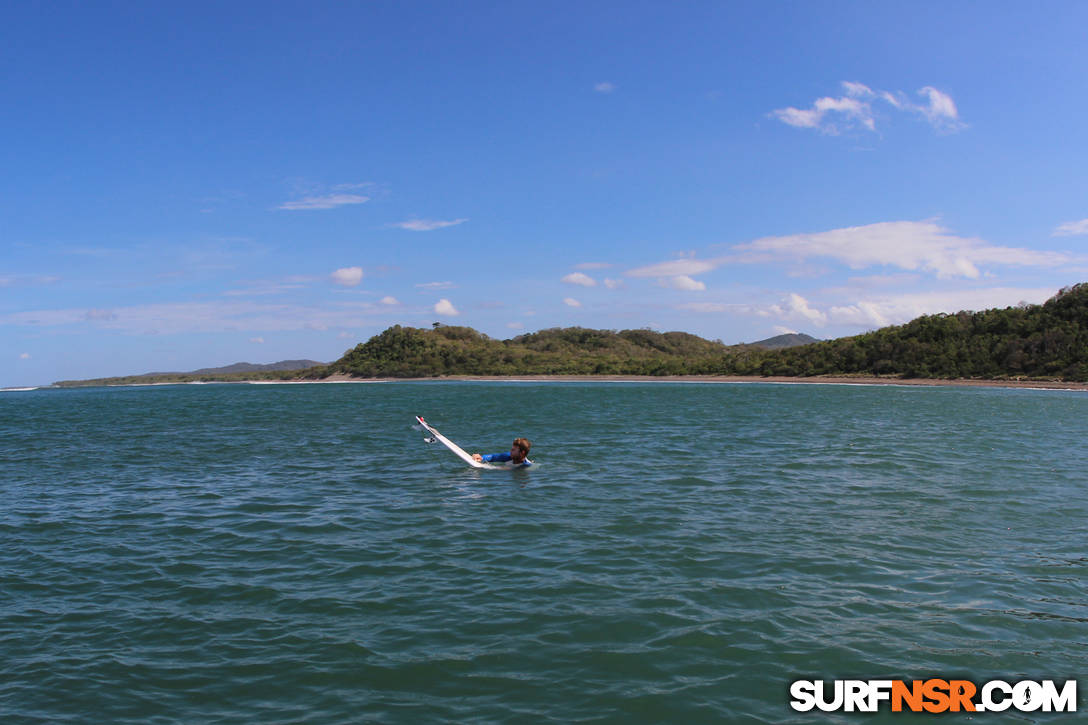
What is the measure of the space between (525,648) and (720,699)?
2.48 meters

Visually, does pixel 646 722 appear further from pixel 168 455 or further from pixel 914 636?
pixel 168 455

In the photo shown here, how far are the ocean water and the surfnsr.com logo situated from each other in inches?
6.9

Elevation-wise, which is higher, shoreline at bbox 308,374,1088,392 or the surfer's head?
shoreline at bbox 308,374,1088,392

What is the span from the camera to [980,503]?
17.0 m

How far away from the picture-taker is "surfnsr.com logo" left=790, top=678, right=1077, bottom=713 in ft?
24.1

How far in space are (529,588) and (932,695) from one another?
565 centimetres

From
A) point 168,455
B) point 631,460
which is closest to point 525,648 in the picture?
point 631,460

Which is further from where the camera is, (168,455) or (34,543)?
(168,455)

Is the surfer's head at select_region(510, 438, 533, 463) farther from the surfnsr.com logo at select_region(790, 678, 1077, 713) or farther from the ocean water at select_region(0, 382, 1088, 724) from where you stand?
the surfnsr.com logo at select_region(790, 678, 1077, 713)

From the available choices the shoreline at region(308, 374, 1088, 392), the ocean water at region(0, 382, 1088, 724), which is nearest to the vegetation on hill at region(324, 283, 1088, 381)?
the shoreline at region(308, 374, 1088, 392)

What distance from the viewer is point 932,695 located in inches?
299

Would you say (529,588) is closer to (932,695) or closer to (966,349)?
(932,695)

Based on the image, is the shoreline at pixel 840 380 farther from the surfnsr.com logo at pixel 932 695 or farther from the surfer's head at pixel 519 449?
the surfnsr.com logo at pixel 932 695

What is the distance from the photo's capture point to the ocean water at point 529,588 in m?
7.70
